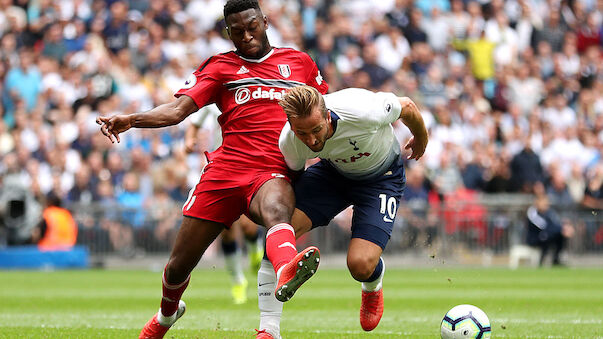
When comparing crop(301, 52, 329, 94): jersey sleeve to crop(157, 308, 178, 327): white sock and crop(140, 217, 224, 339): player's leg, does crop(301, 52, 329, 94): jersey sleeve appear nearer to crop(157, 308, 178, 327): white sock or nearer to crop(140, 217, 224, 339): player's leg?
crop(140, 217, 224, 339): player's leg

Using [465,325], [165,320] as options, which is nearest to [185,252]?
[165,320]

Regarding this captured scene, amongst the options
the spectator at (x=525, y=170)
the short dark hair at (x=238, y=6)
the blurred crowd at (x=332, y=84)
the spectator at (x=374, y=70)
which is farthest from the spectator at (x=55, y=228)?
the short dark hair at (x=238, y=6)

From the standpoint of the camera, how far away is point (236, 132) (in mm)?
7867

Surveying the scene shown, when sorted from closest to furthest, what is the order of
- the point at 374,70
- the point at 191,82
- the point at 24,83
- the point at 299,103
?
the point at 299,103, the point at 191,82, the point at 24,83, the point at 374,70

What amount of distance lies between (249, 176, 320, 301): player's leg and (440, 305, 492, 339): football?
1436mm

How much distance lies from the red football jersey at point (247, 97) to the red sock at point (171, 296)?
0.96 metres

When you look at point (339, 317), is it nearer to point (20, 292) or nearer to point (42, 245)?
point (20, 292)

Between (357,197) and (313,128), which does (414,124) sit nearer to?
(357,197)

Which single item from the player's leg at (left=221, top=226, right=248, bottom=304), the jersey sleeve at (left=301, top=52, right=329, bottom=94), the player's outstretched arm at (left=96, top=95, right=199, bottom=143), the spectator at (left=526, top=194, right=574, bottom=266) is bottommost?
the spectator at (left=526, top=194, right=574, bottom=266)

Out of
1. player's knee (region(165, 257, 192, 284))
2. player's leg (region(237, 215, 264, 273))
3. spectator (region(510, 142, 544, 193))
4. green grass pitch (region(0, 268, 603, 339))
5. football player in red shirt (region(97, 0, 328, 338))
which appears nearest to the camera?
football player in red shirt (region(97, 0, 328, 338))

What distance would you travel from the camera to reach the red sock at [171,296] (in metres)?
7.87

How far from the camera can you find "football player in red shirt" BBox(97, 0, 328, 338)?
757cm

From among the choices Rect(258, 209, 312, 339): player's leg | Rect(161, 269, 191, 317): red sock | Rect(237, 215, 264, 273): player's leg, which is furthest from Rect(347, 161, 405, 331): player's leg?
Rect(237, 215, 264, 273): player's leg

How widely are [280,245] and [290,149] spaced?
0.79 metres
